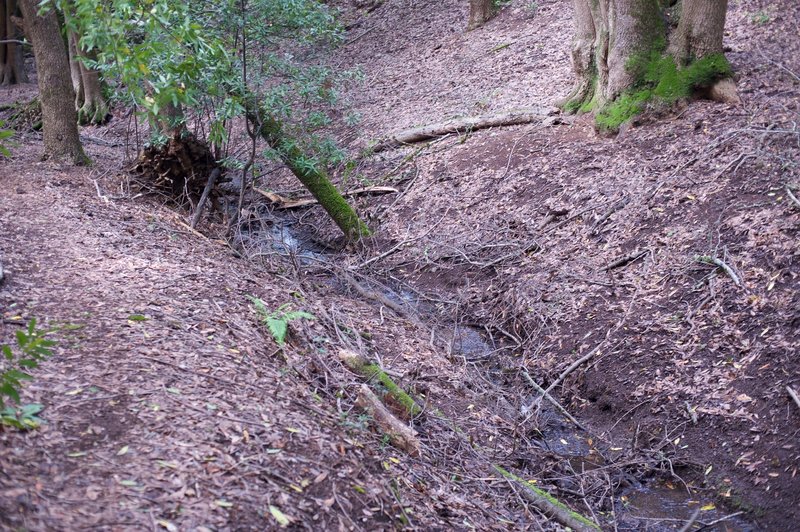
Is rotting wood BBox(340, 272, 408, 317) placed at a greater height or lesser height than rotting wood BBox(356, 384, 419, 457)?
lesser

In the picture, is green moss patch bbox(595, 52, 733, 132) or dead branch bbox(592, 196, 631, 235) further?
green moss patch bbox(595, 52, 733, 132)

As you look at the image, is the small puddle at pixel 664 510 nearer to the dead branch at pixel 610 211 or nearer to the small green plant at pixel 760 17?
the dead branch at pixel 610 211

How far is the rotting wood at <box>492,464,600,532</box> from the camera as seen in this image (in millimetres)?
4754

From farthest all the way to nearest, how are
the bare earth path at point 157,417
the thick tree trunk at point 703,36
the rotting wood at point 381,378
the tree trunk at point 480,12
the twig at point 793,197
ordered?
the tree trunk at point 480,12 < the thick tree trunk at point 703,36 < the twig at point 793,197 < the rotting wood at point 381,378 < the bare earth path at point 157,417

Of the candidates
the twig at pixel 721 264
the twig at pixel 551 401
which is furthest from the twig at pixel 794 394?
the twig at pixel 551 401

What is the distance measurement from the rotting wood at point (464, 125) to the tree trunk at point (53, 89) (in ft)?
16.4

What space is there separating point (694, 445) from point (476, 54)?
1096 centimetres

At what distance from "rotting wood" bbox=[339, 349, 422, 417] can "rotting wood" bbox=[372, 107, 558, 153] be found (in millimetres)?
6729

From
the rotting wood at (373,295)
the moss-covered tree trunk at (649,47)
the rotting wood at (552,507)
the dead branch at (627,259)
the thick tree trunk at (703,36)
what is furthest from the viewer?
the moss-covered tree trunk at (649,47)

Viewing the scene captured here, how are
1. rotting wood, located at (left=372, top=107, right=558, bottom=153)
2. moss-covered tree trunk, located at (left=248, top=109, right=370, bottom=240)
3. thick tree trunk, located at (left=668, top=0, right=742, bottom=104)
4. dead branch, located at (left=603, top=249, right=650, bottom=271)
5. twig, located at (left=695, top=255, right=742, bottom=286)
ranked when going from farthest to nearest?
rotting wood, located at (left=372, top=107, right=558, bottom=153)
moss-covered tree trunk, located at (left=248, top=109, right=370, bottom=240)
thick tree trunk, located at (left=668, top=0, right=742, bottom=104)
dead branch, located at (left=603, top=249, right=650, bottom=271)
twig, located at (left=695, top=255, right=742, bottom=286)

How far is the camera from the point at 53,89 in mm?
9836

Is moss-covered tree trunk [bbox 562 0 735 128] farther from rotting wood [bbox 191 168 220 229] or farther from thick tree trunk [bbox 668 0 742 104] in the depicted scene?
rotting wood [bbox 191 168 220 229]

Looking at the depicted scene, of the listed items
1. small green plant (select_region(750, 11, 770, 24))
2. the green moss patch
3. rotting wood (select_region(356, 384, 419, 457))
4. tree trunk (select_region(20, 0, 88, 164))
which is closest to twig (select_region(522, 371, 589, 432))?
rotting wood (select_region(356, 384, 419, 457))

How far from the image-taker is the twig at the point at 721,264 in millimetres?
6539
